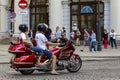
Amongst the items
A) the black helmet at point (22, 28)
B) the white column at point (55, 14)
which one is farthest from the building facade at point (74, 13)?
the black helmet at point (22, 28)

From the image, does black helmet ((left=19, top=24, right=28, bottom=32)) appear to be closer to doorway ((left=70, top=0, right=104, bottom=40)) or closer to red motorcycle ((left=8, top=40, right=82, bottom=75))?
red motorcycle ((left=8, top=40, right=82, bottom=75))

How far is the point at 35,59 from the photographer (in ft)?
48.1

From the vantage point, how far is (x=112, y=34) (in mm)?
37875

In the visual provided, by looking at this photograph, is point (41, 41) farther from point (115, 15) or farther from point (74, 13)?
point (74, 13)

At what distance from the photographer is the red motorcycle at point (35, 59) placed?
14.4 metres

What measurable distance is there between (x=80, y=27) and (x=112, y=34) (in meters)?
9.93

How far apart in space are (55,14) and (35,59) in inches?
1278

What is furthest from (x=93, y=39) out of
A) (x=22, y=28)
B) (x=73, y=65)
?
(x=22, y=28)

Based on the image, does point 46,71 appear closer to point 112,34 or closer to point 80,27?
point 112,34

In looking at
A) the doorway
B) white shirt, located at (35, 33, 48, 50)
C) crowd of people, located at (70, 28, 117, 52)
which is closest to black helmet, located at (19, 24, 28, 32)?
white shirt, located at (35, 33, 48, 50)

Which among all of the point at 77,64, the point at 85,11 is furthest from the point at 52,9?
the point at 77,64

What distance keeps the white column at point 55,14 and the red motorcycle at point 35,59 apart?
31077 mm

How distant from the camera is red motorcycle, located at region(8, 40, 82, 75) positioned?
1445 cm

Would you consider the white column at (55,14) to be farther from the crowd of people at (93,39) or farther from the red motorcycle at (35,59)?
the red motorcycle at (35,59)
